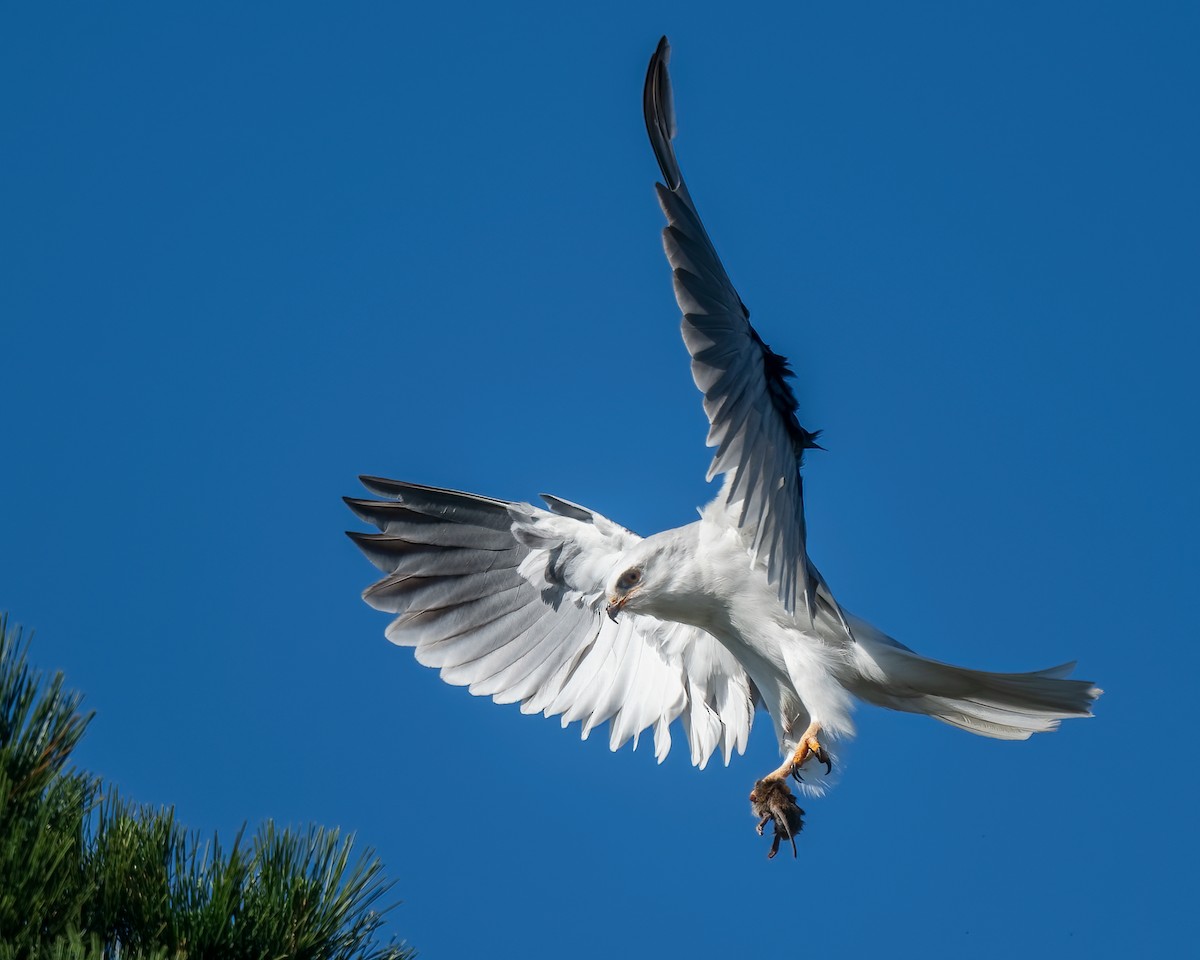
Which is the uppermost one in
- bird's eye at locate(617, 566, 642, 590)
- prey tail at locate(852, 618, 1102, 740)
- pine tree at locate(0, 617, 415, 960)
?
bird's eye at locate(617, 566, 642, 590)

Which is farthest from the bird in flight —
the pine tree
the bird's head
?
the pine tree

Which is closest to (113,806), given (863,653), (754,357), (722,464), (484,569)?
(722,464)

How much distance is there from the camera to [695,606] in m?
6.09

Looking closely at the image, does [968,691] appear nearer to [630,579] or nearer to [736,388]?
[630,579]

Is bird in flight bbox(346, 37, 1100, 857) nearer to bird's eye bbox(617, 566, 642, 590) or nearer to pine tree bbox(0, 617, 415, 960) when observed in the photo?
bird's eye bbox(617, 566, 642, 590)

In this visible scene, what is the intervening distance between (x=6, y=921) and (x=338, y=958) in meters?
0.99

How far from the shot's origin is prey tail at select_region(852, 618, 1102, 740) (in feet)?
19.4

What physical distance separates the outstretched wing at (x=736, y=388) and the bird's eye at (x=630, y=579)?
0.58 metres

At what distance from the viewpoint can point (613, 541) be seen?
6.90 m

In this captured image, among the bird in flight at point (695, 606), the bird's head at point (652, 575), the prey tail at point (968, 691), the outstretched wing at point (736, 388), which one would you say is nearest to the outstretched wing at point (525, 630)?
the bird in flight at point (695, 606)

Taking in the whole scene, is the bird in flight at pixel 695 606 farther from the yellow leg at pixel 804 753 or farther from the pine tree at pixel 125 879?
the pine tree at pixel 125 879

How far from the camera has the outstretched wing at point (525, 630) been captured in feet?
23.8

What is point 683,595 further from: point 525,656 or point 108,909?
point 108,909

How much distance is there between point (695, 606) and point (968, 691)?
1.23 metres
